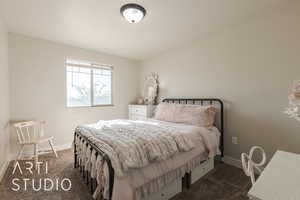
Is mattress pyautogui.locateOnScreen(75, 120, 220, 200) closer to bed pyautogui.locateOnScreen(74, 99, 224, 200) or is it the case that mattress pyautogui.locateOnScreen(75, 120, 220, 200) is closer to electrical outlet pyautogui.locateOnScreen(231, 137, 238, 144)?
bed pyautogui.locateOnScreen(74, 99, 224, 200)

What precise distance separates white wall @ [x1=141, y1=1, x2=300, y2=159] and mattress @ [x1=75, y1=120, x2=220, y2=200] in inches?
24.7

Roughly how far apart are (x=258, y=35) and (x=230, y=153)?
1928mm

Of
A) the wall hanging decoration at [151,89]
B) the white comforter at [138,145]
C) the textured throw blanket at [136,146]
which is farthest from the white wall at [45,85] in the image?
the textured throw blanket at [136,146]

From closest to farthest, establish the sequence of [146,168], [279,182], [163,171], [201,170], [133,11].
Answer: [279,182]
[146,168]
[163,171]
[133,11]
[201,170]

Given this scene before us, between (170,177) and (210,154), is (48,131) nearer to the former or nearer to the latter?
(170,177)

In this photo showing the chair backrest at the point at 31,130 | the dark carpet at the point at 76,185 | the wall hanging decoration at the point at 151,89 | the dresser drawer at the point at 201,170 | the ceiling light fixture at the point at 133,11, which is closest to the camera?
the dark carpet at the point at 76,185

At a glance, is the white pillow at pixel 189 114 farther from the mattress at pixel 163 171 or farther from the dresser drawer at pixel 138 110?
the dresser drawer at pixel 138 110

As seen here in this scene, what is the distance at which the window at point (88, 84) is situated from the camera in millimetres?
3354

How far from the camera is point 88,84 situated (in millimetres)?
3627

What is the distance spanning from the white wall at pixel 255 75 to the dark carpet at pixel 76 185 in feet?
1.70

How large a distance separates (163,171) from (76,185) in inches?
49.4

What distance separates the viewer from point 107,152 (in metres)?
1.28

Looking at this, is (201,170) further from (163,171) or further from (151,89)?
(151,89)

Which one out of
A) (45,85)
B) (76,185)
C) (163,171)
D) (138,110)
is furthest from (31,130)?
(163,171)
